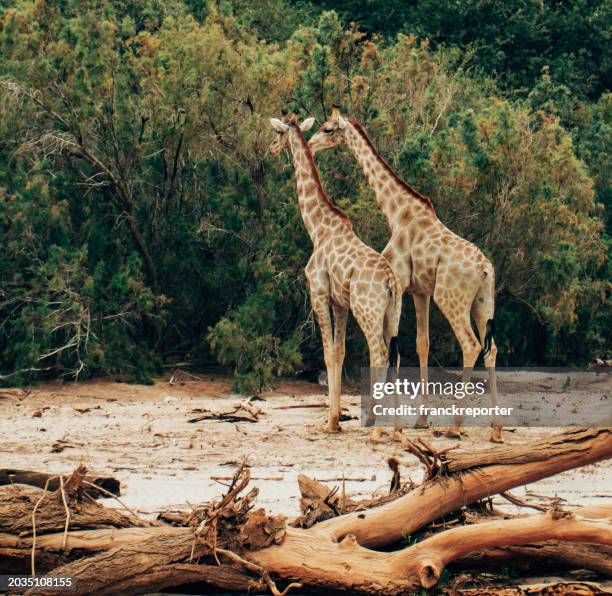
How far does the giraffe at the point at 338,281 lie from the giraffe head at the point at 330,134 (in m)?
0.21

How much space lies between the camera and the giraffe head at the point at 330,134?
1202 centimetres

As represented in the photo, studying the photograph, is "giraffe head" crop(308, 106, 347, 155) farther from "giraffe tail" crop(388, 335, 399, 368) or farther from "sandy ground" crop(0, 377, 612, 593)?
"sandy ground" crop(0, 377, 612, 593)

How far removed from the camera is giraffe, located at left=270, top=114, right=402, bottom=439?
10.8m

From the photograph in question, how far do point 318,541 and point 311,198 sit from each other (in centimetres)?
618

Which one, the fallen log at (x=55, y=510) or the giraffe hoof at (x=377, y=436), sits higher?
the fallen log at (x=55, y=510)

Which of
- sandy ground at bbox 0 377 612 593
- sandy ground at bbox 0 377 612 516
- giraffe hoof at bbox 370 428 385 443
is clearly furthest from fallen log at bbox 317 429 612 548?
giraffe hoof at bbox 370 428 385 443

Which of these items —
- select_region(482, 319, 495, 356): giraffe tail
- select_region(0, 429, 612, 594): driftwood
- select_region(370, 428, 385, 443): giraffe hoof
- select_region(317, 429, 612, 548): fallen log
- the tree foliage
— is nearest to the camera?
select_region(0, 429, 612, 594): driftwood

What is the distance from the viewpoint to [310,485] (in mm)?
6352

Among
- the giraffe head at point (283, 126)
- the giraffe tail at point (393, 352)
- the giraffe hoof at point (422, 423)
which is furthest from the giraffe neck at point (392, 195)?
the giraffe hoof at point (422, 423)

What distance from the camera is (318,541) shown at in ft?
19.1

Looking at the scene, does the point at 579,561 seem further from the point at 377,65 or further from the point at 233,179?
the point at 377,65

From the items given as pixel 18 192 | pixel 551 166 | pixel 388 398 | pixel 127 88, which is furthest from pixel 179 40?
pixel 388 398

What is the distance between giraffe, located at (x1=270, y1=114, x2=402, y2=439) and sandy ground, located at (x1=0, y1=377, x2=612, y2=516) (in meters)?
0.74

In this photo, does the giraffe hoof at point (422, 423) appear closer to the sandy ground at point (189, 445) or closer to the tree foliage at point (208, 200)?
the sandy ground at point (189, 445)
